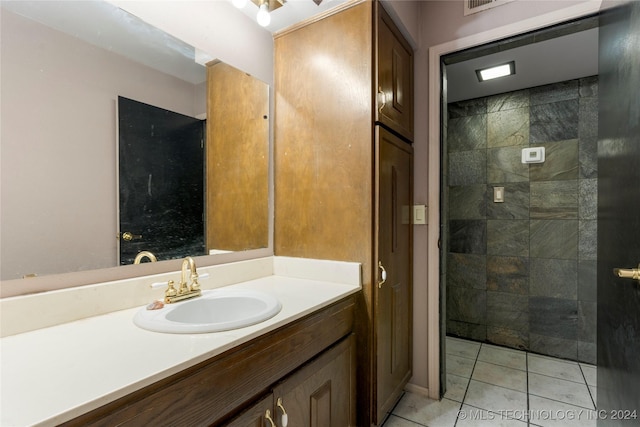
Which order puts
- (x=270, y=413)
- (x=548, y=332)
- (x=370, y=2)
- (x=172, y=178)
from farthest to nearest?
(x=548, y=332), (x=370, y=2), (x=172, y=178), (x=270, y=413)

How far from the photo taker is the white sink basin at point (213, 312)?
2.81 feet

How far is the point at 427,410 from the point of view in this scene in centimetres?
175

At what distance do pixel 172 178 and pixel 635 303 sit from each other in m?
1.66

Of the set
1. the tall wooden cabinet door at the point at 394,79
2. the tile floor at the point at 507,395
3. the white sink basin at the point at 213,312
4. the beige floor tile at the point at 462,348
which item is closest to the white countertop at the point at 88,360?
the white sink basin at the point at 213,312

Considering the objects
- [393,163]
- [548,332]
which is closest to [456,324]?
[548,332]

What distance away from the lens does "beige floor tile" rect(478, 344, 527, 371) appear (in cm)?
233

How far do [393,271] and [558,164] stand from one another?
5.88ft

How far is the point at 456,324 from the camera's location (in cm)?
284

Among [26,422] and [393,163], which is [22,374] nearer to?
[26,422]

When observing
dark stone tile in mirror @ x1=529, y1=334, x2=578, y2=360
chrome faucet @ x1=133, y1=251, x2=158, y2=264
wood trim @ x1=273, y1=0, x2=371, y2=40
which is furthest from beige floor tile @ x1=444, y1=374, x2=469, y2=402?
wood trim @ x1=273, y1=0, x2=371, y2=40

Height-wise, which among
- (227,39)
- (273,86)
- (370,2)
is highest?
(370,2)

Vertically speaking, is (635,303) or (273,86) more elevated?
(273,86)

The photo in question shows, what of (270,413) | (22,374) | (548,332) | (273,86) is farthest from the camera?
(548,332)

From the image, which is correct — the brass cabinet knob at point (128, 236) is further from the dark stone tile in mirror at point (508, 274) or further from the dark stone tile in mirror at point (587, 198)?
the dark stone tile in mirror at point (587, 198)
